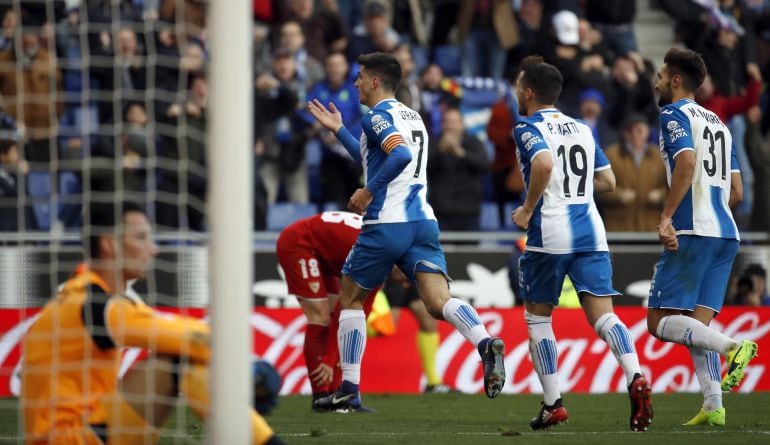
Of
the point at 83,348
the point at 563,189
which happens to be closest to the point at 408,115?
the point at 563,189

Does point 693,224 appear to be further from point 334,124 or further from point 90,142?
point 90,142

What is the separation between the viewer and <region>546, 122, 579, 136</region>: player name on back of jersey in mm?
8344

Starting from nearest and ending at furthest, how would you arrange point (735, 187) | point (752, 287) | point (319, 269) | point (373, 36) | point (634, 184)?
point (735, 187) → point (319, 269) → point (752, 287) → point (634, 184) → point (373, 36)

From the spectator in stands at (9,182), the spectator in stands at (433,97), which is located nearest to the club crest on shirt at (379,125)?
the spectator in stands at (9,182)

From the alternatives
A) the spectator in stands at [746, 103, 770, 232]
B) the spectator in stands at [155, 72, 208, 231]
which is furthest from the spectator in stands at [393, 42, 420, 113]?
the spectator in stands at [746, 103, 770, 232]

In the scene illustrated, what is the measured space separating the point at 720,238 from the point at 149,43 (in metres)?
6.60

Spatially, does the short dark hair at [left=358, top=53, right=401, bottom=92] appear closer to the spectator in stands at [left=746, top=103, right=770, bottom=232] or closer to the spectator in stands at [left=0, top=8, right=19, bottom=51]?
the spectator in stands at [left=0, top=8, right=19, bottom=51]

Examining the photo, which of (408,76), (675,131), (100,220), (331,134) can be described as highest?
(408,76)

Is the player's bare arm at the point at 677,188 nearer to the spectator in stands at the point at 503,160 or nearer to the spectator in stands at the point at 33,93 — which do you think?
the spectator in stands at the point at 33,93

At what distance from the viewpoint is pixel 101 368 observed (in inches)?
219

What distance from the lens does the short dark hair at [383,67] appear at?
905cm

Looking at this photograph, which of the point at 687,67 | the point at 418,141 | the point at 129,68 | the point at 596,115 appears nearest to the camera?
the point at 687,67

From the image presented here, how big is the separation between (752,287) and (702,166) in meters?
5.83

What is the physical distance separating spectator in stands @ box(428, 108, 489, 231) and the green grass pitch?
9.72 feet
